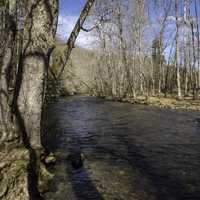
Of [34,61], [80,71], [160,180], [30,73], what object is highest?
[80,71]

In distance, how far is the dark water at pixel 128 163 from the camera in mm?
6641

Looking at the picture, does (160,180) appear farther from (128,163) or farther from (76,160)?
(76,160)

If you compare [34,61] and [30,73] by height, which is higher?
[34,61]

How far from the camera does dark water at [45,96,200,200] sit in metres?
6.64

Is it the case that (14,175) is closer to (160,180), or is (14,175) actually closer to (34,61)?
(34,61)

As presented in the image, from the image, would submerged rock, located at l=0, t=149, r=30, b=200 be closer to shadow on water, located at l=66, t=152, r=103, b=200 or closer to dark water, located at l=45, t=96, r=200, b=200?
dark water, located at l=45, t=96, r=200, b=200

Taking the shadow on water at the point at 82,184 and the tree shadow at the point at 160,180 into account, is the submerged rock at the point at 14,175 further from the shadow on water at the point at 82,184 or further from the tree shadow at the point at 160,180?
the tree shadow at the point at 160,180

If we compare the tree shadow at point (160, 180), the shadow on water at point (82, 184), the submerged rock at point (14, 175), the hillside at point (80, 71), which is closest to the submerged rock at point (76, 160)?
the shadow on water at point (82, 184)

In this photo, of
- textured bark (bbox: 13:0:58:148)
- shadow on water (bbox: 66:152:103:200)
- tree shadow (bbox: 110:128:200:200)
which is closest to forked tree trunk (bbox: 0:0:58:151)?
textured bark (bbox: 13:0:58:148)

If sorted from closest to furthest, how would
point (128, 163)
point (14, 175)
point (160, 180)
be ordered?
point (14, 175) → point (160, 180) → point (128, 163)

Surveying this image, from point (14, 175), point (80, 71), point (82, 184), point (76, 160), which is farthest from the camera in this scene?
point (80, 71)

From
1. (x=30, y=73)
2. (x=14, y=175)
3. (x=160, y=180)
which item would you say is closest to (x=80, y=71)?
(x=160, y=180)

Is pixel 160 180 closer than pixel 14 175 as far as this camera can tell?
No

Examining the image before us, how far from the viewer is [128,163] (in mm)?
8742
